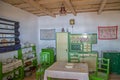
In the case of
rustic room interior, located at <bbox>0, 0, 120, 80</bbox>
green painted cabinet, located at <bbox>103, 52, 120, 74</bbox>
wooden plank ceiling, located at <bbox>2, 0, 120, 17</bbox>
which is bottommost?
green painted cabinet, located at <bbox>103, 52, 120, 74</bbox>

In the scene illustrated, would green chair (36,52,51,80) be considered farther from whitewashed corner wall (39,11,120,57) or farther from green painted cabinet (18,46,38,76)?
whitewashed corner wall (39,11,120,57)

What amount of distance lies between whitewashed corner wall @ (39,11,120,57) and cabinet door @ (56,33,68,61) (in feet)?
2.27

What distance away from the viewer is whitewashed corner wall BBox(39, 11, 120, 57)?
4992 mm

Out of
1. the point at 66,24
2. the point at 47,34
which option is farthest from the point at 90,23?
the point at 47,34

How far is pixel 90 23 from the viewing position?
5.19 metres

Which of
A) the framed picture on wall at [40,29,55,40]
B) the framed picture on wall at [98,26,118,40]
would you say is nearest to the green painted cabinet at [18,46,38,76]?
the framed picture on wall at [40,29,55,40]

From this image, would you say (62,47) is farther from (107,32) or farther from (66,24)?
(107,32)

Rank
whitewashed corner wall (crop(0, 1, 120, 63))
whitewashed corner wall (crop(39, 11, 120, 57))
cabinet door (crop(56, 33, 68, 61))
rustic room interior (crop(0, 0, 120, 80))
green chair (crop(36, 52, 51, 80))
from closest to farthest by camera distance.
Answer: green chair (crop(36, 52, 51, 80)) → rustic room interior (crop(0, 0, 120, 80)) → whitewashed corner wall (crop(0, 1, 120, 63)) → cabinet door (crop(56, 33, 68, 61)) → whitewashed corner wall (crop(39, 11, 120, 57))

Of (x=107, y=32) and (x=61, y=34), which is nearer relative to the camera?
(x=61, y=34)

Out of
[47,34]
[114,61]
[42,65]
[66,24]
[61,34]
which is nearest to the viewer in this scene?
[42,65]

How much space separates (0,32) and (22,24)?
129 centimetres

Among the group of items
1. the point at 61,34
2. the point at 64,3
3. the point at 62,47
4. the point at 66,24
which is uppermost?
the point at 64,3

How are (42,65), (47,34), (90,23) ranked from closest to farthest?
(42,65), (90,23), (47,34)

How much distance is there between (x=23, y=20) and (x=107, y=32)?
361cm
